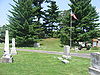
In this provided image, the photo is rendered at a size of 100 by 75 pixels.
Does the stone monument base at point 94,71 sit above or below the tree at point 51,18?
below

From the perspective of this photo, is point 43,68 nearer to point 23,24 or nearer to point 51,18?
point 23,24

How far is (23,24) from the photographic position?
40.9 meters

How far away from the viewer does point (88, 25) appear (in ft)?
129

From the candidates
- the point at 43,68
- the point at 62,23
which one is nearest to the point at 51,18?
the point at 62,23

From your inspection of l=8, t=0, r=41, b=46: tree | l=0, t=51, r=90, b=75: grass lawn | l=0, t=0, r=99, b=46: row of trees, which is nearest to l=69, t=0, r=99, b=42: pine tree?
l=0, t=0, r=99, b=46: row of trees

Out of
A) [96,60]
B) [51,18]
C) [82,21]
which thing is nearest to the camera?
[96,60]

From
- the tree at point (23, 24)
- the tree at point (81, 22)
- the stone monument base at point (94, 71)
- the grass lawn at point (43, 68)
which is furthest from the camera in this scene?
the tree at point (23, 24)

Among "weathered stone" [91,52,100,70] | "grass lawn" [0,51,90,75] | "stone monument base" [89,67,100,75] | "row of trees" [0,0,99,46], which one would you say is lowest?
"grass lawn" [0,51,90,75]

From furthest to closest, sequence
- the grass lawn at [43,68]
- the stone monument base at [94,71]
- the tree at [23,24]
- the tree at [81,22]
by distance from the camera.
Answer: the tree at [23,24] < the tree at [81,22] < the grass lawn at [43,68] < the stone monument base at [94,71]

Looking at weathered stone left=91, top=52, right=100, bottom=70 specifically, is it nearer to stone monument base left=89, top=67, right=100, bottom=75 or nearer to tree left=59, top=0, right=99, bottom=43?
stone monument base left=89, top=67, right=100, bottom=75

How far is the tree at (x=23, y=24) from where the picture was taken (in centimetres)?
4112

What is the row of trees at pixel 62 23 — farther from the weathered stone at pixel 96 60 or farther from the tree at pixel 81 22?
the weathered stone at pixel 96 60

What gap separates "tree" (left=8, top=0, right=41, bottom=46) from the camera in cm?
4112

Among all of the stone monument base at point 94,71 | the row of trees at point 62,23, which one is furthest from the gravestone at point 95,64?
the row of trees at point 62,23
